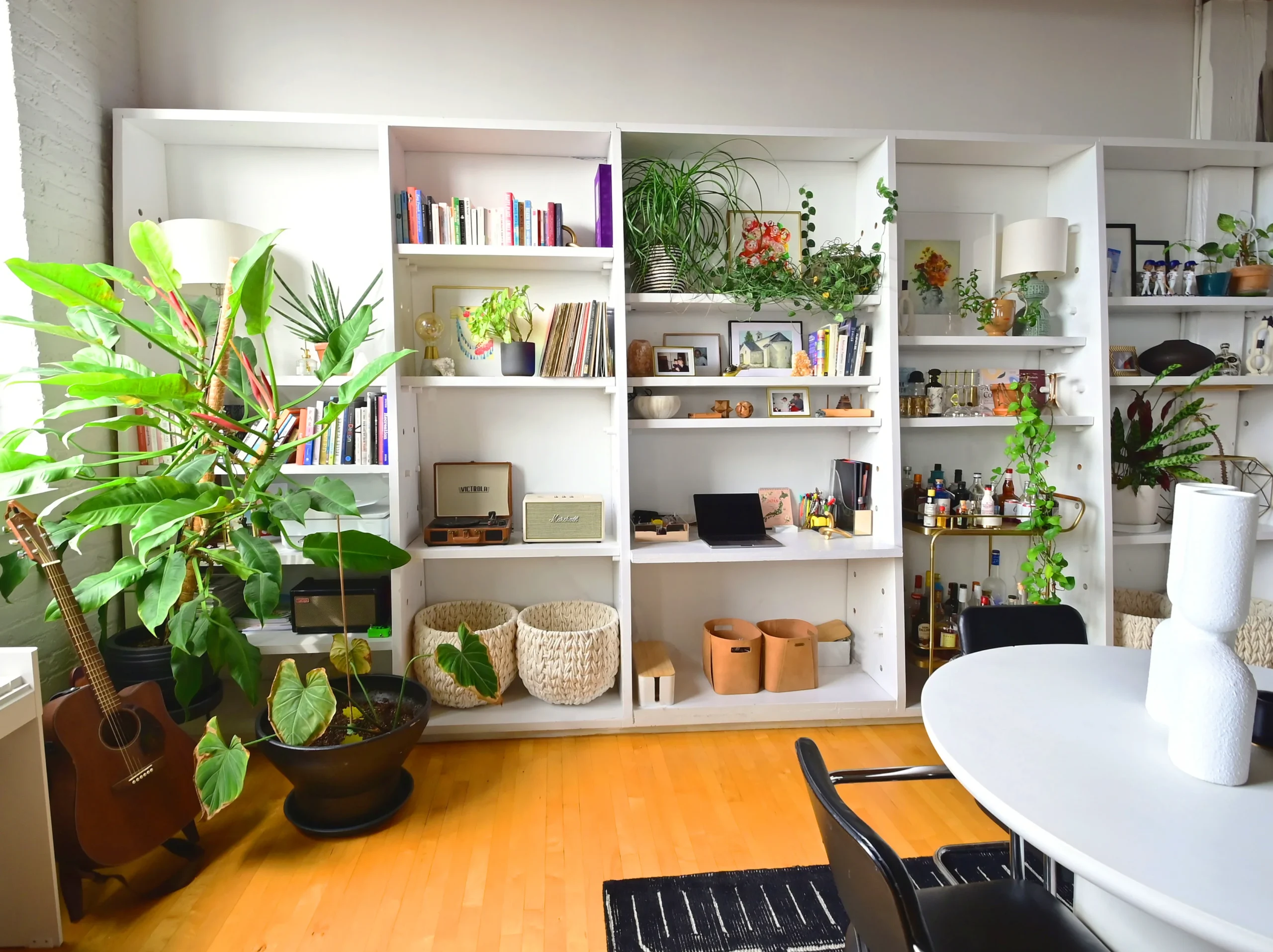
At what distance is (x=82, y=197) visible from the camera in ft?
8.09

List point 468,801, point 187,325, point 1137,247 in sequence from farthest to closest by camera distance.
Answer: point 1137,247 → point 468,801 → point 187,325

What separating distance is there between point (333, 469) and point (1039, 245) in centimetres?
296

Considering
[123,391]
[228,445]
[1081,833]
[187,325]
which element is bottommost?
[1081,833]

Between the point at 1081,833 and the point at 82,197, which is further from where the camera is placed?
the point at 82,197

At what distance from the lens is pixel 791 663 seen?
2871 millimetres

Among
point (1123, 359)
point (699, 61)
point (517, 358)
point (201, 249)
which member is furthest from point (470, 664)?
point (1123, 359)

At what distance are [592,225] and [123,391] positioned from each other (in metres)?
1.88

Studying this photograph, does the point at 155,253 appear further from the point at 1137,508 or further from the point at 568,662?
the point at 1137,508

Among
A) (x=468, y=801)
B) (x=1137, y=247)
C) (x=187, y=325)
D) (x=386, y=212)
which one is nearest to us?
(x=187, y=325)

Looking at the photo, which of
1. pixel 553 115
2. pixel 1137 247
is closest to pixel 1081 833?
pixel 553 115

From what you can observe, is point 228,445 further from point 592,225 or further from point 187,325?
point 592,225

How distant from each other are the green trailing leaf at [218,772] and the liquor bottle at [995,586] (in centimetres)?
280

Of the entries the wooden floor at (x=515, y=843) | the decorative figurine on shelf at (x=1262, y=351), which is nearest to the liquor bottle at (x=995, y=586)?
the wooden floor at (x=515, y=843)

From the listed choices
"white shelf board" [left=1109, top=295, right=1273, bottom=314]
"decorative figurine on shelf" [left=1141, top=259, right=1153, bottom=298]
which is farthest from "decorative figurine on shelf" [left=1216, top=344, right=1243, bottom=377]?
"decorative figurine on shelf" [left=1141, top=259, right=1153, bottom=298]
